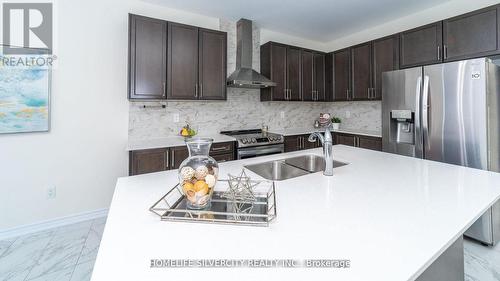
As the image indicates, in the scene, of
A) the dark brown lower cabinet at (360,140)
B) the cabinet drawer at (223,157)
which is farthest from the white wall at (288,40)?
the cabinet drawer at (223,157)

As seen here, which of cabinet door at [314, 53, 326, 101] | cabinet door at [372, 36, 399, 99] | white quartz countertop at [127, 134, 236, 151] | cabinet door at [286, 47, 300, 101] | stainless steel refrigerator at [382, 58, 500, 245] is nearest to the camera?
stainless steel refrigerator at [382, 58, 500, 245]

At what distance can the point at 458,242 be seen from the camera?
1320mm

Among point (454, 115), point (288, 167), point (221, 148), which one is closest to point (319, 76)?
point (454, 115)

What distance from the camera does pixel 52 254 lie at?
81.4 inches

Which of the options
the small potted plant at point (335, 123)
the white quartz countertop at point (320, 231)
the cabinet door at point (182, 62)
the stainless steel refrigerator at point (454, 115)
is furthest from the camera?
the small potted plant at point (335, 123)

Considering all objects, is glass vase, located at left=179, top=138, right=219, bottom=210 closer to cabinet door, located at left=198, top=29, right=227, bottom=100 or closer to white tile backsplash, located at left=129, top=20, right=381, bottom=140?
cabinet door, located at left=198, top=29, right=227, bottom=100

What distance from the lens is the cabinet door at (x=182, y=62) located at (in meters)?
2.85

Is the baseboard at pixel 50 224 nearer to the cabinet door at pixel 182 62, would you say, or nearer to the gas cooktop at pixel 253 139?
the cabinet door at pixel 182 62

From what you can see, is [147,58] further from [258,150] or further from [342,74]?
[342,74]

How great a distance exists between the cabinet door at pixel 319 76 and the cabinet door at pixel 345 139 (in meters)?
0.77

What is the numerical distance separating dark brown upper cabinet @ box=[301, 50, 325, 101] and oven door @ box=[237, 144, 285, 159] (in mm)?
1137

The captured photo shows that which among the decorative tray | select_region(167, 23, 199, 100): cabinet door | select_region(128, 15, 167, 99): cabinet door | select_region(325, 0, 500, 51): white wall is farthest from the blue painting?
select_region(325, 0, 500, 51): white wall

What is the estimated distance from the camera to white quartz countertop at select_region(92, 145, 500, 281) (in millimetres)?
597

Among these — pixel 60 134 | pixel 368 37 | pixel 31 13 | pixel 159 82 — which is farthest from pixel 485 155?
pixel 31 13
